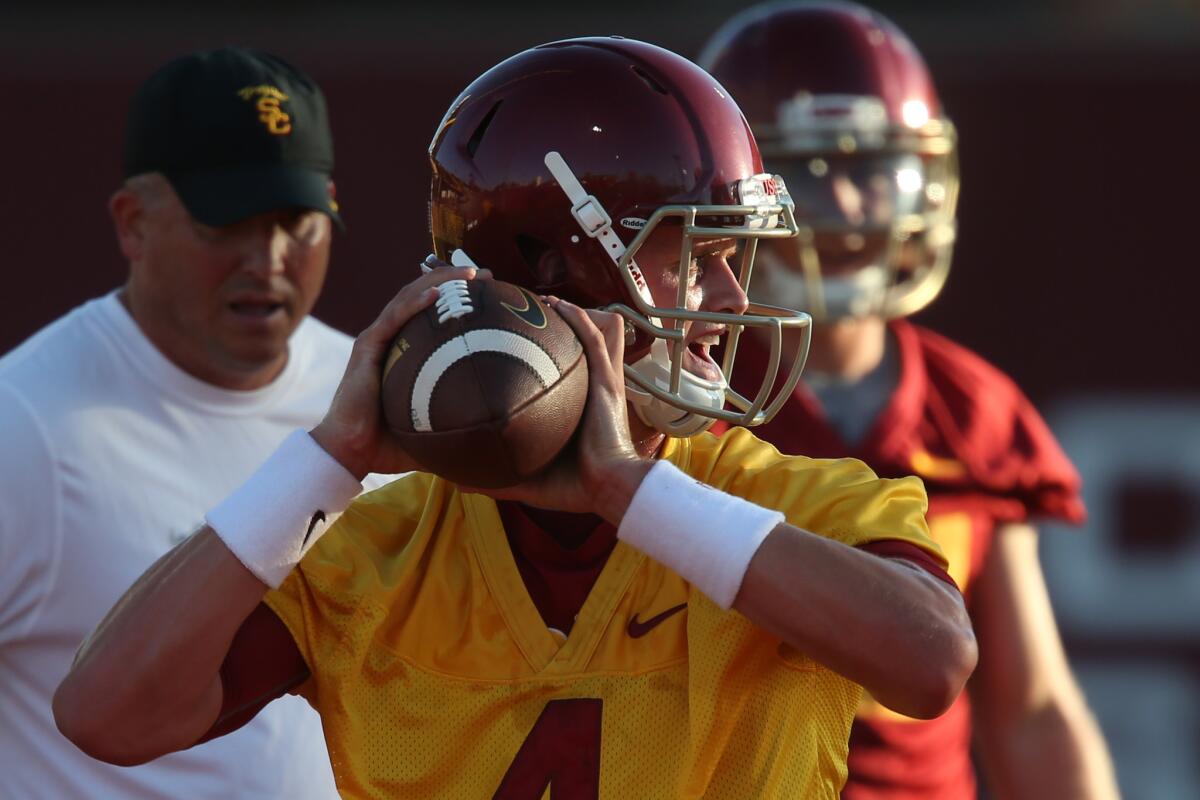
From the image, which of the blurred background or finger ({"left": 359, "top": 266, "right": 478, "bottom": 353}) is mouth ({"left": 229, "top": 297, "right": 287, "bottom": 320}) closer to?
finger ({"left": 359, "top": 266, "right": 478, "bottom": 353})

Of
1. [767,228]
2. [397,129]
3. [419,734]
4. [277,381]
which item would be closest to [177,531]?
A: [277,381]

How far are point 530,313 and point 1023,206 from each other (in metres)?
4.23

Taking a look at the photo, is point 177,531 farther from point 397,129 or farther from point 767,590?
point 397,129

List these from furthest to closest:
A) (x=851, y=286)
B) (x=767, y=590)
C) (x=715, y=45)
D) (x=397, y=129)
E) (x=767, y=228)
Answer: (x=397, y=129), (x=715, y=45), (x=851, y=286), (x=767, y=228), (x=767, y=590)

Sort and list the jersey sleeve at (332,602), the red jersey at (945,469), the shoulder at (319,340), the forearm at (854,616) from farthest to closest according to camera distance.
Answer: the shoulder at (319,340) < the red jersey at (945,469) < the jersey sleeve at (332,602) < the forearm at (854,616)

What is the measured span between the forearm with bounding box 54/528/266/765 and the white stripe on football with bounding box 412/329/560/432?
28 cm

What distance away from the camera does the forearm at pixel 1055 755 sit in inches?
135

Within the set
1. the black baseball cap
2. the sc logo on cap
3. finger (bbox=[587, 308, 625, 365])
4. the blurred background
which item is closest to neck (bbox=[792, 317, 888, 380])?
the black baseball cap

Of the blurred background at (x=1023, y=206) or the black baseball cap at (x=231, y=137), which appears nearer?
the black baseball cap at (x=231, y=137)

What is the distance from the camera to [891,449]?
11.8ft

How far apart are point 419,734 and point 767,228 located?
74cm

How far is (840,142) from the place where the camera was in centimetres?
401

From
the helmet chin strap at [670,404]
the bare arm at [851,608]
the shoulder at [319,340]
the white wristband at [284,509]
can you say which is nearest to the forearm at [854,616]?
the bare arm at [851,608]

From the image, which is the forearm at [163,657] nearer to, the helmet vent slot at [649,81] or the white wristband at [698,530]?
the white wristband at [698,530]
